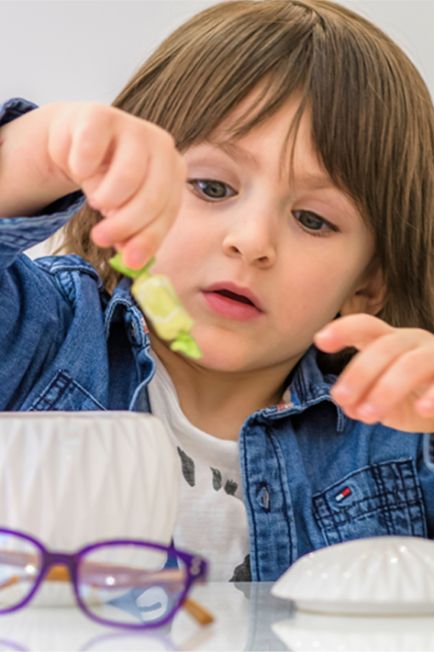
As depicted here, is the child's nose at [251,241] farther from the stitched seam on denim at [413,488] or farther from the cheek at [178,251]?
the stitched seam on denim at [413,488]

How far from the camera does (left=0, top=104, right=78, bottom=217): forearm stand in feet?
2.09

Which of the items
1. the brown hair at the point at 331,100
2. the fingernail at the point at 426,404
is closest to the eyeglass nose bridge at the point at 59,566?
the fingernail at the point at 426,404

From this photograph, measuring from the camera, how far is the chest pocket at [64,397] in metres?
0.87

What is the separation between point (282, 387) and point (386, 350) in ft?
1.58

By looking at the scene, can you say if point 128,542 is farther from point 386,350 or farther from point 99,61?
point 99,61

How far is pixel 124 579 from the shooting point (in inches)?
17.9

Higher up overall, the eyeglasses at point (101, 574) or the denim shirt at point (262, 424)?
the eyeglasses at point (101, 574)

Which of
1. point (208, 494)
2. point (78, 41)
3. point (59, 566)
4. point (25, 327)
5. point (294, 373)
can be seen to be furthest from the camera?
point (78, 41)

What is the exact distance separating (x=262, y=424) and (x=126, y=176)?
0.52m

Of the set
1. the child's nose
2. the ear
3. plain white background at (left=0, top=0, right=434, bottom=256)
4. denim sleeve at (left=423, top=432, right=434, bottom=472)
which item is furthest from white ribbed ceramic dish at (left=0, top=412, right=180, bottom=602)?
plain white background at (left=0, top=0, right=434, bottom=256)

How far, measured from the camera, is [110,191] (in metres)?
0.50

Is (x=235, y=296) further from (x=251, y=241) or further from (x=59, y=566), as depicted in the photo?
(x=59, y=566)

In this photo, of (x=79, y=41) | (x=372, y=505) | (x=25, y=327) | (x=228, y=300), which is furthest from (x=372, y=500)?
(x=79, y=41)

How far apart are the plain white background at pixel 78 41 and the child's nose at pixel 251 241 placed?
90 centimetres
